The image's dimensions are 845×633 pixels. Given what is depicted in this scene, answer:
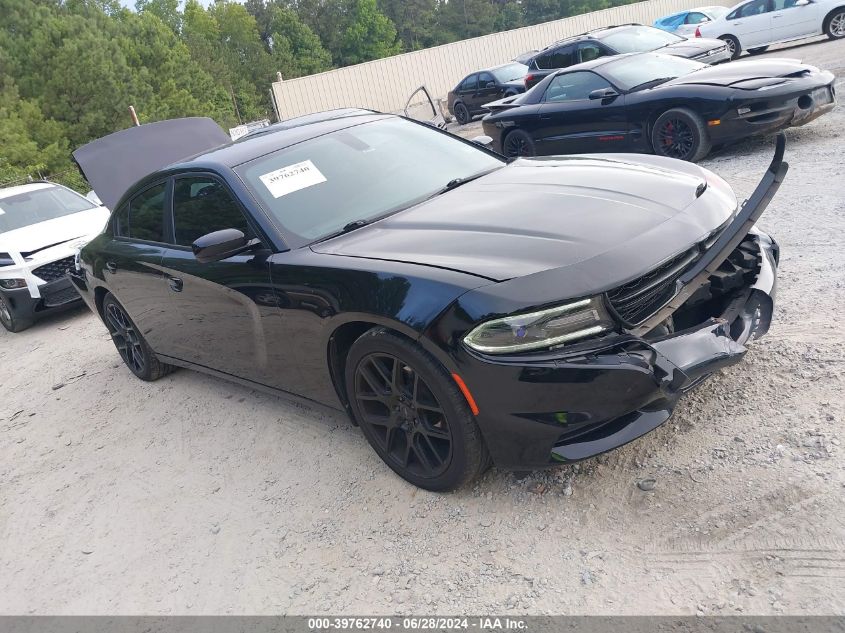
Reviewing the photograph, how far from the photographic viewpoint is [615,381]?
2.57 m

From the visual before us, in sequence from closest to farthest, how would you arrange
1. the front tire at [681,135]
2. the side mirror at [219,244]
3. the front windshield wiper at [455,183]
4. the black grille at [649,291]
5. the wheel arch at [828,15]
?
1. the black grille at [649,291]
2. the side mirror at [219,244]
3. the front windshield wiper at [455,183]
4. the front tire at [681,135]
5. the wheel arch at [828,15]

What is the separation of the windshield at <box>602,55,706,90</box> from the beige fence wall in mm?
20362

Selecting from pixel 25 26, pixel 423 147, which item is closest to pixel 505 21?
pixel 25 26

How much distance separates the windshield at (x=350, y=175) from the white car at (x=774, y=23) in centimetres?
1474

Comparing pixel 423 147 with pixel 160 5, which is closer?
pixel 423 147

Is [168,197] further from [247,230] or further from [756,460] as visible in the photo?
[756,460]

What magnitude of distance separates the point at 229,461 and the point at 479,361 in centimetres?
204

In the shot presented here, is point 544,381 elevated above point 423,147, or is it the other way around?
point 423,147

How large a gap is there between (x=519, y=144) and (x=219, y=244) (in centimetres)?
698

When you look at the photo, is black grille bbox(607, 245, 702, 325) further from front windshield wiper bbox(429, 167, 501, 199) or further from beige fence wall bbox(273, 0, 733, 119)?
beige fence wall bbox(273, 0, 733, 119)

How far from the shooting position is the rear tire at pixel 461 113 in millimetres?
19297

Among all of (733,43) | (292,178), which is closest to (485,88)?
(733,43)

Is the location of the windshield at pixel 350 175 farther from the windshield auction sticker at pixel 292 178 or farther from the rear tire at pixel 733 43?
the rear tire at pixel 733 43

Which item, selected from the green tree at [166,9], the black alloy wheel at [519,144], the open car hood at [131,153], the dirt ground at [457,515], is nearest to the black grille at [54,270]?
the open car hood at [131,153]
